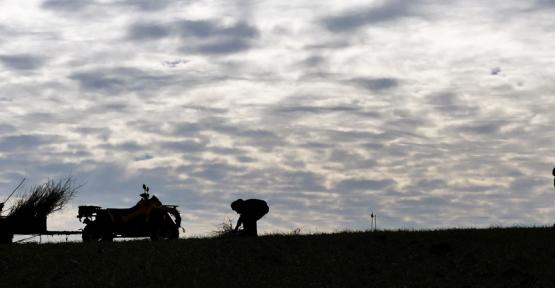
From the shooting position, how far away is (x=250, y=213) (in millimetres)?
31469

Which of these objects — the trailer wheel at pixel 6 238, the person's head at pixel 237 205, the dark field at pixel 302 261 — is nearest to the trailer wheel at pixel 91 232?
the trailer wheel at pixel 6 238

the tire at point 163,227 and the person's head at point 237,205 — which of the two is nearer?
the person's head at point 237,205

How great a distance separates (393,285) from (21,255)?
11.8 meters

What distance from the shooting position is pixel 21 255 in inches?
998

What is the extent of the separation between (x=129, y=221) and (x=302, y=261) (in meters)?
11.5

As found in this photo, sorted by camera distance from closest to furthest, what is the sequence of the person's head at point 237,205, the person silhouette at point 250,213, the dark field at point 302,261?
the dark field at point 302,261
the person silhouette at point 250,213
the person's head at point 237,205

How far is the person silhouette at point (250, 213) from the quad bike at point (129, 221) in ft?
11.1

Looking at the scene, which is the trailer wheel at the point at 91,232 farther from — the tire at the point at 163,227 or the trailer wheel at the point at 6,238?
the trailer wheel at the point at 6,238

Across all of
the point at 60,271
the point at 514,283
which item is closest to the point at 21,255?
the point at 60,271

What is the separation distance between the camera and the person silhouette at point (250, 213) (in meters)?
31.4

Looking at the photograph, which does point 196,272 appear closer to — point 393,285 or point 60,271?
point 60,271

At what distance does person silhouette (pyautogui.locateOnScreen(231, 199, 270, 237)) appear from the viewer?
31388 millimetres

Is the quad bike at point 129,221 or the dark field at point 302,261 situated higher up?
the quad bike at point 129,221

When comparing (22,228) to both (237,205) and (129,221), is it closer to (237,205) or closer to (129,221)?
(129,221)
